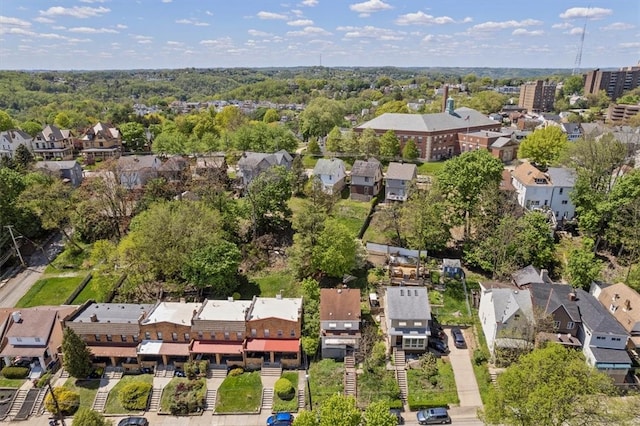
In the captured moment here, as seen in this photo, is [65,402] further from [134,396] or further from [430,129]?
[430,129]

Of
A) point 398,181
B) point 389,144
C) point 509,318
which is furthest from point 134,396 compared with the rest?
point 389,144

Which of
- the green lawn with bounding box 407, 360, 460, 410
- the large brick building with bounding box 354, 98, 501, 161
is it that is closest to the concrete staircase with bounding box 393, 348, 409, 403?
the green lawn with bounding box 407, 360, 460, 410

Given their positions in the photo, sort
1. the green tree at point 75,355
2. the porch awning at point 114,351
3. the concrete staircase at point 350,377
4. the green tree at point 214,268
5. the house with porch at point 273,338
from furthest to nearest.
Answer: the green tree at point 214,268
the porch awning at point 114,351
the house with porch at point 273,338
the green tree at point 75,355
the concrete staircase at point 350,377

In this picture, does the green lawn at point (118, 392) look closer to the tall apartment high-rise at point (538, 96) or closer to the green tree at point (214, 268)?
the green tree at point (214, 268)

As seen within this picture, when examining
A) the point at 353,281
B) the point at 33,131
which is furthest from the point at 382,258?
the point at 33,131

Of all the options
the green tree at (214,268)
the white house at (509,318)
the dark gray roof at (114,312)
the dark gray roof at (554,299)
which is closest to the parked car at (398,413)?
the white house at (509,318)

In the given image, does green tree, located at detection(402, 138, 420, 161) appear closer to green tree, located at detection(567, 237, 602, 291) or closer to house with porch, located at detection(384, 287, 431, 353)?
green tree, located at detection(567, 237, 602, 291)
